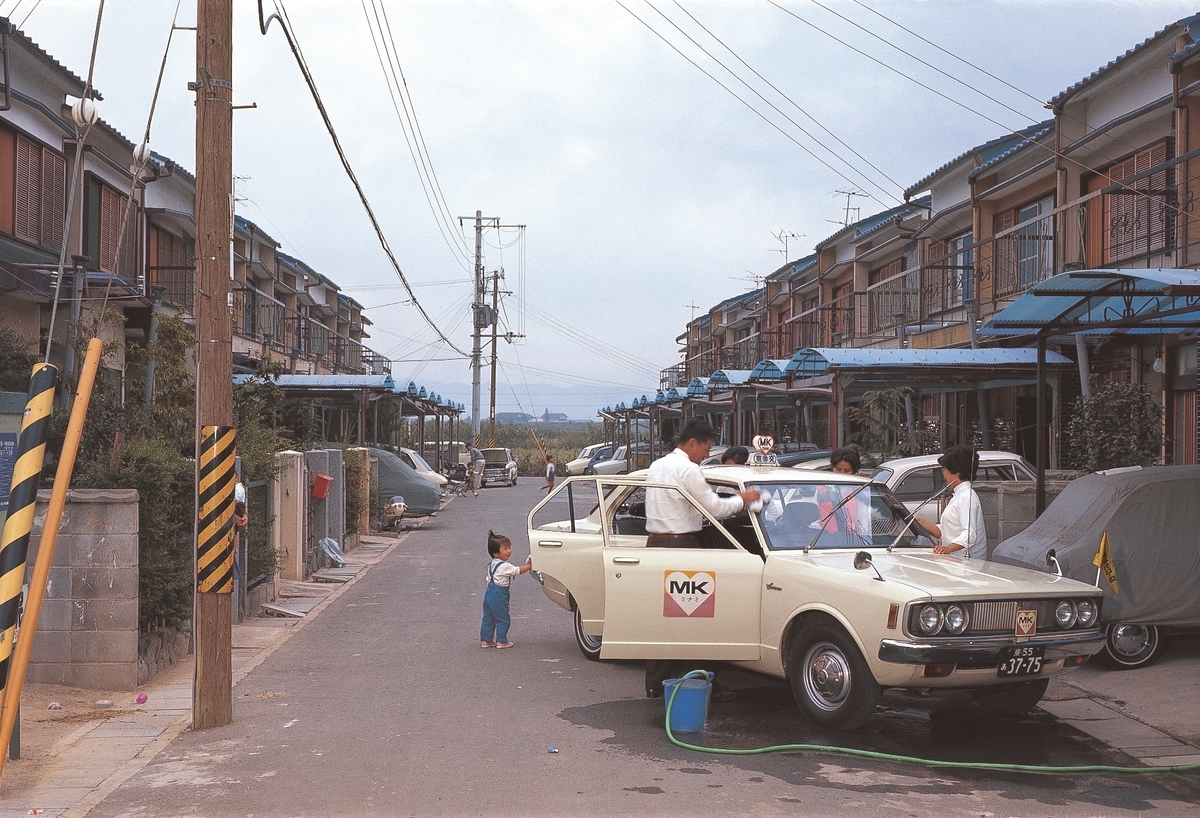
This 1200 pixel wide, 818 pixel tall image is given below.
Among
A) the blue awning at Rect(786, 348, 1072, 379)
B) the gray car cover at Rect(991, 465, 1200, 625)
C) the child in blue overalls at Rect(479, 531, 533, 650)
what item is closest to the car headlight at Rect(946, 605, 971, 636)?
the gray car cover at Rect(991, 465, 1200, 625)

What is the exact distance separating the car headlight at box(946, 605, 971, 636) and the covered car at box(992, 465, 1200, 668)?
235 centimetres

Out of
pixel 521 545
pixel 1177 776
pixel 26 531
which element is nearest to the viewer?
pixel 26 531

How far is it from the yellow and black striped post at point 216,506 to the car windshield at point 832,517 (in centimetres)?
366

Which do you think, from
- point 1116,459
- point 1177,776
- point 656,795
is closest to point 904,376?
point 1116,459

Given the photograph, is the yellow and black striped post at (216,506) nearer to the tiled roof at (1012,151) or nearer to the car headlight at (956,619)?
the car headlight at (956,619)

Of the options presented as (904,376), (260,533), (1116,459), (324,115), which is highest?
(324,115)

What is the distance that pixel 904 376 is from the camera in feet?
56.2

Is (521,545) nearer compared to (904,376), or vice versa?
(904,376)

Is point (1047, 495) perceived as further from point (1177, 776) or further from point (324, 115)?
point (324, 115)

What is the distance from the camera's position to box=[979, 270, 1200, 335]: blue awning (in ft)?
29.7

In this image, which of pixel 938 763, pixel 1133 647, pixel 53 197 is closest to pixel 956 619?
pixel 938 763

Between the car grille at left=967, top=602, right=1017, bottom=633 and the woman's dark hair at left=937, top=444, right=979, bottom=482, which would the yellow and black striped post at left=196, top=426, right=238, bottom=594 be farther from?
the woman's dark hair at left=937, top=444, right=979, bottom=482

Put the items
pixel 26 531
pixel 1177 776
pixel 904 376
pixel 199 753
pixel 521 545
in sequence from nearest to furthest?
1. pixel 26 531
2. pixel 1177 776
3. pixel 199 753
4. pixel 904 376
5. pixel 521 545

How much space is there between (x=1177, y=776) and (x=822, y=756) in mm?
1970
